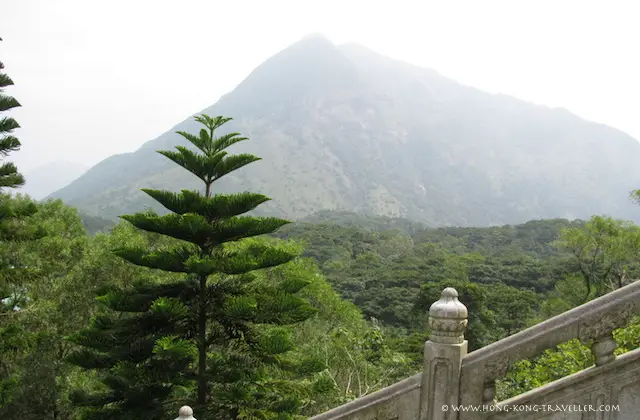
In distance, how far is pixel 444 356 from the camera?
3.13 meters

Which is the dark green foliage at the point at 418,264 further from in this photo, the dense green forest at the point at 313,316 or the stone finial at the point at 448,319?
the stone finial at the point at 448,319

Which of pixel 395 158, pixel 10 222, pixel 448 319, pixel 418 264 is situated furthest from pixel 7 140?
pixel 395 158

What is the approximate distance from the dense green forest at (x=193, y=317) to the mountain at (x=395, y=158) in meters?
99.0

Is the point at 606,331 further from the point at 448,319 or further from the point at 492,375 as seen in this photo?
the point at 448,319

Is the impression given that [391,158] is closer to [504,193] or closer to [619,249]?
[504,193]

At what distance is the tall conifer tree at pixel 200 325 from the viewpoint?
6.04 meters

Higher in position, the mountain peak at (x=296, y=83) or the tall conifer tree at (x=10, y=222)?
the mountain peak at (x=296, y=83)

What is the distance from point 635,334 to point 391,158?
157m

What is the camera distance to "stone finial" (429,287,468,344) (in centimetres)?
308

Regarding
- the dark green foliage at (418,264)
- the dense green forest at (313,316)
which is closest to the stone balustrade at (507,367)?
the dense green forest at (313,316)

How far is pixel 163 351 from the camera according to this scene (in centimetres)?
548

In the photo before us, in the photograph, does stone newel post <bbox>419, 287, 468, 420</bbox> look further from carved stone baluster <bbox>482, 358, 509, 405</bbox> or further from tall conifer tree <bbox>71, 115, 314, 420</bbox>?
tall conifer tree <bbox>71, 115, 314, 420</bbox>

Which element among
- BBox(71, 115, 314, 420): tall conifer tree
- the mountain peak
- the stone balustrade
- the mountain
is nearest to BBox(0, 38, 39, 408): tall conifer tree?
BBox(71, 115, 314, 420): tall conifer tree

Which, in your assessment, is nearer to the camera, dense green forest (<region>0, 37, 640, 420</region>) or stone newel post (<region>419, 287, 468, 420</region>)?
stone newel post (<region>419, 287, 468, 420</region>)
